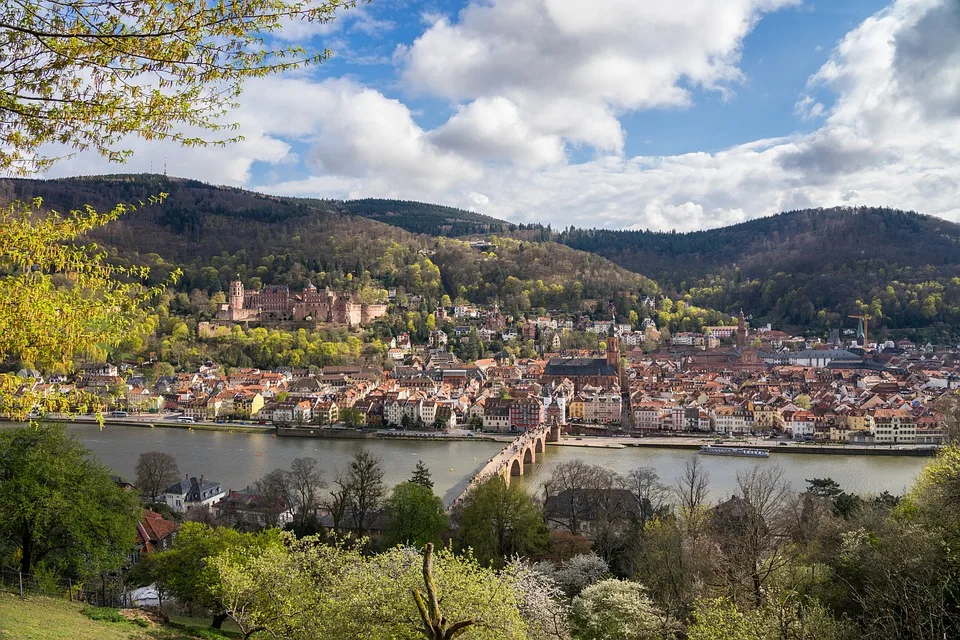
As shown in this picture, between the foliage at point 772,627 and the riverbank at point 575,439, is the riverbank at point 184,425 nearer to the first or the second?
the riverbank at point 575,439

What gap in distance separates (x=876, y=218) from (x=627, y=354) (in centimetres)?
3454

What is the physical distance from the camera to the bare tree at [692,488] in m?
9.19

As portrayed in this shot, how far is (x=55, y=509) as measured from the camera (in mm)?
5293

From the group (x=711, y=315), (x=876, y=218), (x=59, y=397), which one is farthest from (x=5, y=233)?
(x=876, y=218)

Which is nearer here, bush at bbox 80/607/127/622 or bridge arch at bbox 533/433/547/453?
bush at bbox 80/607/127/622

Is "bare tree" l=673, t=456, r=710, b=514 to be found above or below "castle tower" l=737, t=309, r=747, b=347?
below

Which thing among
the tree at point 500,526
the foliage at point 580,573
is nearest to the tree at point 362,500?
the tree at point 500,526

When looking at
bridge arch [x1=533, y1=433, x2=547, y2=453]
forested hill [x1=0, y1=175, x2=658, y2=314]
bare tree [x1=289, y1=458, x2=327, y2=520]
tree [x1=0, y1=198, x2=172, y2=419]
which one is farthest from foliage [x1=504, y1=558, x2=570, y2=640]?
forested hill [x1=0, y1=175, x2=658, y2=314]

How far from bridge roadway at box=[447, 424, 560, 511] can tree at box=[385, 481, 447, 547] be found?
5.25 ft

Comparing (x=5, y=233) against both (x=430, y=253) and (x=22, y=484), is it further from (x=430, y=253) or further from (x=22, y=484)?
(x=430, y=253)

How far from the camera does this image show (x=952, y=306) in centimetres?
3869

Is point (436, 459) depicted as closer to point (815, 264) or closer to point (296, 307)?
point (296, 307)

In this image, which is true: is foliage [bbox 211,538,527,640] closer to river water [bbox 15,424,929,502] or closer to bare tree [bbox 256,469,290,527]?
bare tree [bbox 256,469,290,527]

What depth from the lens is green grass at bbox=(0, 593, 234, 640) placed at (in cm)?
349
